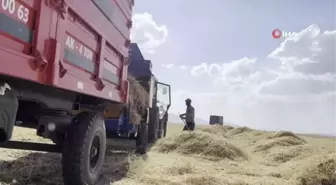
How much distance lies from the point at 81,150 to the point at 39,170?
1.40 meters

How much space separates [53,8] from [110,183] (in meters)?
2.76

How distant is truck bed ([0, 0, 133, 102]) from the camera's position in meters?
2.93

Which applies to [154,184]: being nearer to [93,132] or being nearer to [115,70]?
[93,132]

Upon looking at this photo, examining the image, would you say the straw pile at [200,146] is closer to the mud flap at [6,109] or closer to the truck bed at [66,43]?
the truck bed at [66,43]

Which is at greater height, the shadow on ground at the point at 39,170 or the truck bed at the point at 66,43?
the truck bed at the point at 66,43

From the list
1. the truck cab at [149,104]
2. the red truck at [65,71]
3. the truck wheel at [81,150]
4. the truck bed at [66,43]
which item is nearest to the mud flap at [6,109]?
the red truck at [65,71]

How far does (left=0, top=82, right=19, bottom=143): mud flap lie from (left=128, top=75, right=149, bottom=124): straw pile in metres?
5.00

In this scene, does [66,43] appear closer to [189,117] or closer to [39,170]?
[39,170]

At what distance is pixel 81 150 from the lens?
15.0ft

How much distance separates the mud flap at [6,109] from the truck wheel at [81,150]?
132 centimetres

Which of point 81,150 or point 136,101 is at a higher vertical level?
point 136,101

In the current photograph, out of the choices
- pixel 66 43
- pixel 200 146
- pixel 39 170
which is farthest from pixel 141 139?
pixel 66 43

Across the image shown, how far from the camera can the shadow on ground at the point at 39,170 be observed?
4961 mm

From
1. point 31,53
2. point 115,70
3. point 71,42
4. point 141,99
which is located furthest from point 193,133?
point 31,53
